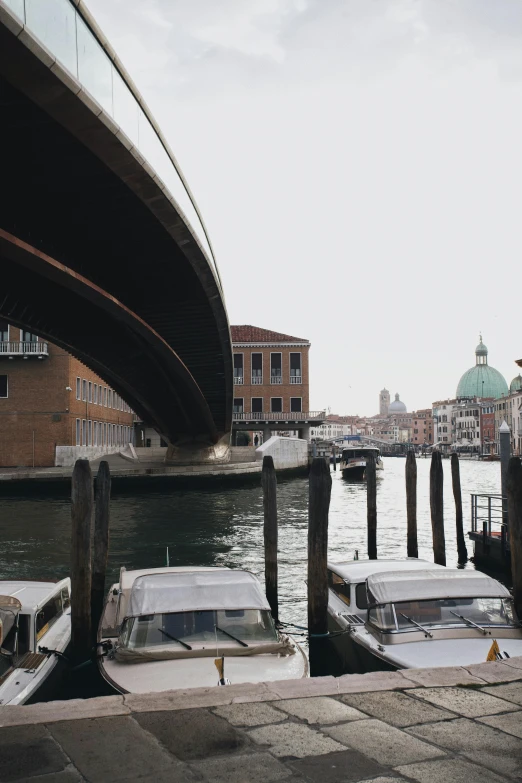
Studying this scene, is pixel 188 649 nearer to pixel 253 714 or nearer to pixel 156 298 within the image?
pixel 253 714

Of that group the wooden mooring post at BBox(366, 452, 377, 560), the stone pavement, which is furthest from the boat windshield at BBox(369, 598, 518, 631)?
the wooden mooring post at BBox(366, 452, 377, 560)

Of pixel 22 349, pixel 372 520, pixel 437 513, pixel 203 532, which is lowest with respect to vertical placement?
pixel 203 532

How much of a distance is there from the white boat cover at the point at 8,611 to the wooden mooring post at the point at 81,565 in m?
1.15

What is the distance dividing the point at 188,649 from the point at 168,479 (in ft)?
Answer: 92.6

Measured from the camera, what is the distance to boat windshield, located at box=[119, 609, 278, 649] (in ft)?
25.0

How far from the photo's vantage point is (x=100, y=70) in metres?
11.6

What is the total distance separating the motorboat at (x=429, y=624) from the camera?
760 cm

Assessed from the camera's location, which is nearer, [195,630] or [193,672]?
[193,672]

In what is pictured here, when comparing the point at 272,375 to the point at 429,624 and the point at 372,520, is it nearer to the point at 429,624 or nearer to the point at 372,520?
the point at 372,520

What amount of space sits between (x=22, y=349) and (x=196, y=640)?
113 feet

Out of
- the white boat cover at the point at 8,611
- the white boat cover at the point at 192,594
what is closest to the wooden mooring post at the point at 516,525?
the white boat cover at the point at 192,594

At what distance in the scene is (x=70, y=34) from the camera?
10.4 m

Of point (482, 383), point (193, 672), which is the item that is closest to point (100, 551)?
point (193, 672)

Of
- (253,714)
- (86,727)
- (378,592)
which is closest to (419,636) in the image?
(378,592)
